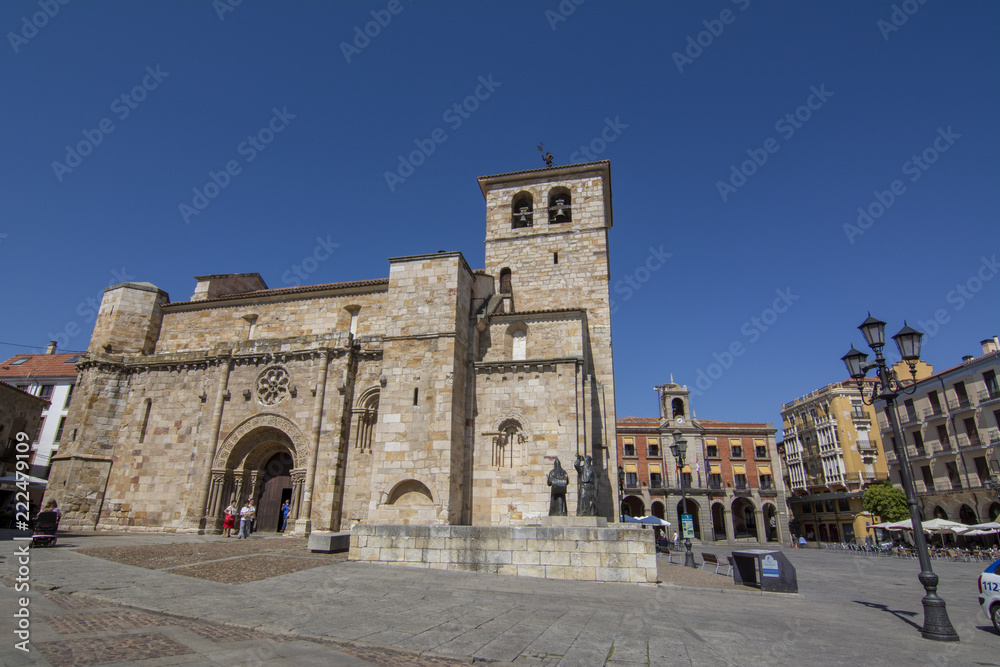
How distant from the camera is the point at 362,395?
1903cm

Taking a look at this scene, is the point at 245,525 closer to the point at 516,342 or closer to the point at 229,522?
the point at 229,522

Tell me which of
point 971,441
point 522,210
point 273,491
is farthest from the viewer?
point 971,441

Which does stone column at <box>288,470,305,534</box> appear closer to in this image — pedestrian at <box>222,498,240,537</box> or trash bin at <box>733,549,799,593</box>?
pedestrian at <box>222,498,240,537</box>

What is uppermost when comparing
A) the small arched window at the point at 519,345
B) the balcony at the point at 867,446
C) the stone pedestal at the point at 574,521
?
the small arched window at the point at 519,345

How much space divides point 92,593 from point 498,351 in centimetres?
1379

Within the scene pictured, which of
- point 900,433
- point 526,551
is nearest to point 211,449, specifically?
point 526,551

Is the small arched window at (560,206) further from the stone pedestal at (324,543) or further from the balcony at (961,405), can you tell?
the balcony at (961,405)

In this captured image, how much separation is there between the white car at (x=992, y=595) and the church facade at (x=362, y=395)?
9.77m

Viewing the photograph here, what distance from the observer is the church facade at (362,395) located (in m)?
16.8

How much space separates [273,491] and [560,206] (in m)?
17.4

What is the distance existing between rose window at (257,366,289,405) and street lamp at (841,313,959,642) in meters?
17.8

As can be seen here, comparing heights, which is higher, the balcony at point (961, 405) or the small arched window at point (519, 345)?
the balcony at point (961, 405)

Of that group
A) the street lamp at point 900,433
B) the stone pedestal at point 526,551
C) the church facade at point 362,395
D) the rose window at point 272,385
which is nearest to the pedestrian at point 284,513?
the church facade at point 362,395

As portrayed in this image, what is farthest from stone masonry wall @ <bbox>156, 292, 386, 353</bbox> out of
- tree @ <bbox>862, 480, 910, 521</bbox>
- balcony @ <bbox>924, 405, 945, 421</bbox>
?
tree @ <bbox>862, 480, 910, 521</bbox>
